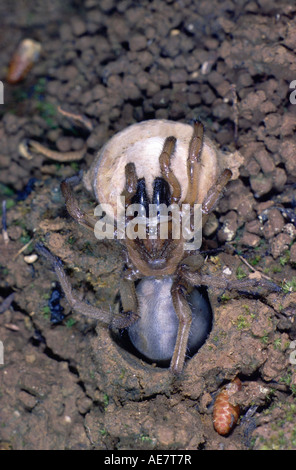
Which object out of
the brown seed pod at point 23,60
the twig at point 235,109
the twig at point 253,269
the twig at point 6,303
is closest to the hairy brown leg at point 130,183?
the twig at point 253,269

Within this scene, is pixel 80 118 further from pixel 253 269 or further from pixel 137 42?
pixel 253 269

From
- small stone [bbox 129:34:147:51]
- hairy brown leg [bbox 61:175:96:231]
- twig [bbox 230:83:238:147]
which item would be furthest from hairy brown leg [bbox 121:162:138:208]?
small stone [bbox 129:34:147:51]

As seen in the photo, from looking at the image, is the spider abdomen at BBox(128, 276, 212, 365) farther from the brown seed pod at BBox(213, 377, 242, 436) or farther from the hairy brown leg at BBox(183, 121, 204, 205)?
the hairy brown leg at BBox(183, 121, 204, 205)

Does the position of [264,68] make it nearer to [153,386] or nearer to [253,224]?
[253,224]

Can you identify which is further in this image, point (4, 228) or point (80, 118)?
point (80, 118)

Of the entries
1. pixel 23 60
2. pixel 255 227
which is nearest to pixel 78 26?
pixel 23 60

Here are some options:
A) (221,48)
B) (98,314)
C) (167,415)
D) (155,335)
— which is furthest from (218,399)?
(221,48)

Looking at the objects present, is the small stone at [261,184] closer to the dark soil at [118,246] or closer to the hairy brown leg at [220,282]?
the dark soil at [118,246]
